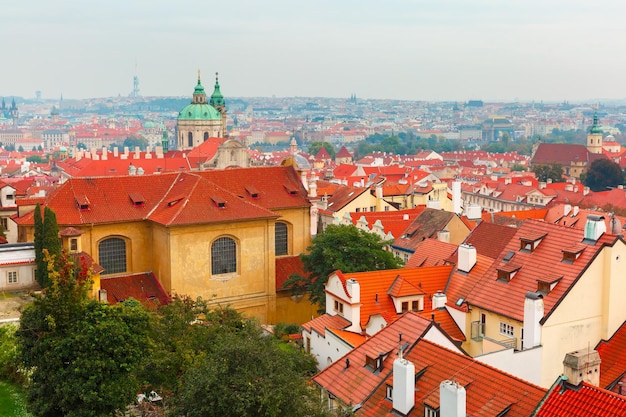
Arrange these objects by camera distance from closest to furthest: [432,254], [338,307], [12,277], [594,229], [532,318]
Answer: [532,318], [594,229], [338,307], [432,254], [12,277]

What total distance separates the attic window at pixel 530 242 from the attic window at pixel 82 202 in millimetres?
25199

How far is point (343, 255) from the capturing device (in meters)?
45.4

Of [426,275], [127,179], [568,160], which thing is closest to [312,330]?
[426,275]

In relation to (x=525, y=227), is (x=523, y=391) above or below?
below

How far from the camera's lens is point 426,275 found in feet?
127

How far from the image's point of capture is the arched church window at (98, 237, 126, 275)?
47312 mm

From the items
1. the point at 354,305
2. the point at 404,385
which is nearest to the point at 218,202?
the point at 354,305

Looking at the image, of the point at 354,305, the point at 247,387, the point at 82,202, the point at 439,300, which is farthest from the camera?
the point at 82,202

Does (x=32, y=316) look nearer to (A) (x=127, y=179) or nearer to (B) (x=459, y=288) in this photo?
(B) (x=459, y=288)

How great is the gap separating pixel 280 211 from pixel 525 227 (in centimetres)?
2119

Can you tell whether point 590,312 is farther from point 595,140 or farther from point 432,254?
point 595,140

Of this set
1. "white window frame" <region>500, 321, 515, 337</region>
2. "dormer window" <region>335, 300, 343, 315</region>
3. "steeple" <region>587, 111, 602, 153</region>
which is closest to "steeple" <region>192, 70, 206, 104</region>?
"steeple" <region>587, 111, 602, 153</region>

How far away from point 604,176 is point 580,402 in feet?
393

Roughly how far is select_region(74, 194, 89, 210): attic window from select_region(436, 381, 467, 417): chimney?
30328 millimetres
